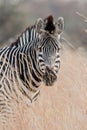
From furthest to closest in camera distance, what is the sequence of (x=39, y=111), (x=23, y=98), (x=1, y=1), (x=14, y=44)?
(x=1, y=1)
(x=14, y=44)
(x=23, y=98)
(x=39, y=111)

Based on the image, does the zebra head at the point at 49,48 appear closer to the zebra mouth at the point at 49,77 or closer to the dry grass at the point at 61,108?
A: the zebra mouth at the point at 49,77

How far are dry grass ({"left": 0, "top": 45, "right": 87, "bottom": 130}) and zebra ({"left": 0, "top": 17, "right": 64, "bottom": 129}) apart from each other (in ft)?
0.71

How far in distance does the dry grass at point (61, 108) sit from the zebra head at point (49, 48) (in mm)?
311

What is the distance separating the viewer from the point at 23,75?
727cm

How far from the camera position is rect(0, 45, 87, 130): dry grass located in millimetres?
5906

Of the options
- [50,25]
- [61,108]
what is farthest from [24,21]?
[61,108]

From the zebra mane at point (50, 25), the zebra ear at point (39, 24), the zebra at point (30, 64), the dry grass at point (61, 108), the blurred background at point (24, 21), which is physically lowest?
the dry grass at point (61, 108)

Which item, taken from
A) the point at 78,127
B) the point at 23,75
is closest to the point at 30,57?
the point at 23,75

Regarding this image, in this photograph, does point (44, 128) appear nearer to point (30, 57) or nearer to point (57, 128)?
point (57, 128)

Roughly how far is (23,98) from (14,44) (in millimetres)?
776

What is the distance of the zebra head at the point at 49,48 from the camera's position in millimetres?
6820

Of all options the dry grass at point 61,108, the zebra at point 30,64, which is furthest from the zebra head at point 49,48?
the dry grass at point 61,108

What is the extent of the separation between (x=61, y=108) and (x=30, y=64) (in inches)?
27.2

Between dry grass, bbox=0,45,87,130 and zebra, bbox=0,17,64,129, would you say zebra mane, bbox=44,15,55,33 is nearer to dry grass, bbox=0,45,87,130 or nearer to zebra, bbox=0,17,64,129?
zebra, bbox=0,17,64,129
